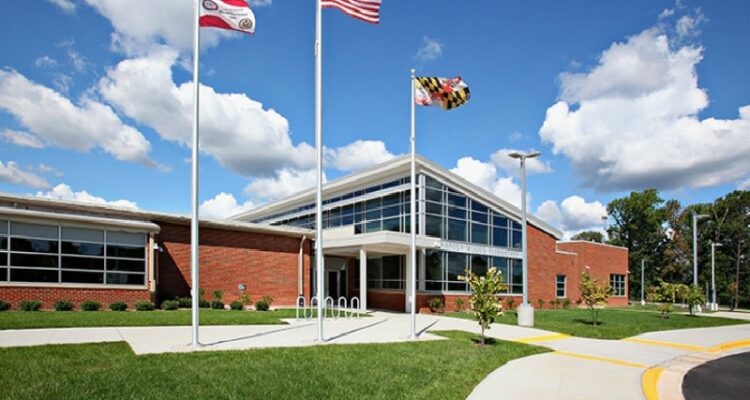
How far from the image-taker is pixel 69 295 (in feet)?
61.0

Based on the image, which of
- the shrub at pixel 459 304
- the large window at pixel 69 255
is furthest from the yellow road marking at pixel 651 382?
the large window at pixel 69 255

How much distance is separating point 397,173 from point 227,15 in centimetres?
1656

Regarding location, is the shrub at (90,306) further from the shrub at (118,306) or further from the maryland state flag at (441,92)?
the maryland state flag at (441,92)

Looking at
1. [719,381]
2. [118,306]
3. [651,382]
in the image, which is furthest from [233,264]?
[719,381]

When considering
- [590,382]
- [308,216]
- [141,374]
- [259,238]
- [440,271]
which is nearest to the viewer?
[141,374]

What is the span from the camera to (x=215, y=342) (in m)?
11.6

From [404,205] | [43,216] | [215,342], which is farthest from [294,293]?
[215,342]

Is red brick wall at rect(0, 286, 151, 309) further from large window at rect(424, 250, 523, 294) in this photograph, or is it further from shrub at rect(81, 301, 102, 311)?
large window at rect(424, 250, 523, 294)

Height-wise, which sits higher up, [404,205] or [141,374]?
[404,205]

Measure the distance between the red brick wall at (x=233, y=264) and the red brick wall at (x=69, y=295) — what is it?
1.79 m

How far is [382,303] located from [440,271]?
3.65m

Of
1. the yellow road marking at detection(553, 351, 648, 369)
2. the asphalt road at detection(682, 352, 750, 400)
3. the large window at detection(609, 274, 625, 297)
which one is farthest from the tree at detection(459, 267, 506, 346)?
the large window at detection(609, 274, 625, 297)

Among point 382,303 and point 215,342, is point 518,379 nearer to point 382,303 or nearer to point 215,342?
point 215,342

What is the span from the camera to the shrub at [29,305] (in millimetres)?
17156
